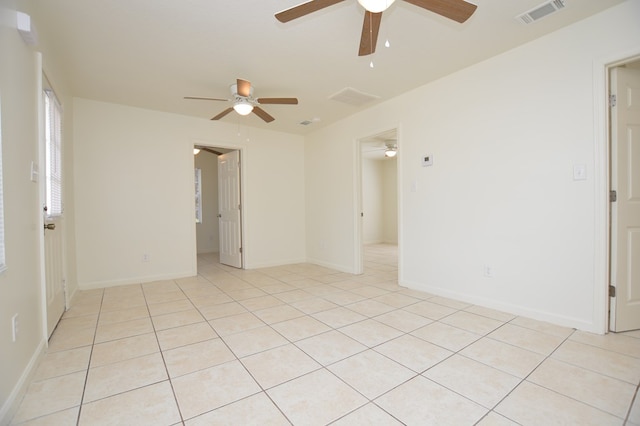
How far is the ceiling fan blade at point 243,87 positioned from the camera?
9.69 ft

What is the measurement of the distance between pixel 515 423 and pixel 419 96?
3325 mm

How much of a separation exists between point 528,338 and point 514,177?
1458 mm

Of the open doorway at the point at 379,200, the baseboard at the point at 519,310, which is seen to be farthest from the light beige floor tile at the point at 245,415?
the open doorway at the point at 379,200

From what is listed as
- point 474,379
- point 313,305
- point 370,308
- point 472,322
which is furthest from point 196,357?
point 472,322

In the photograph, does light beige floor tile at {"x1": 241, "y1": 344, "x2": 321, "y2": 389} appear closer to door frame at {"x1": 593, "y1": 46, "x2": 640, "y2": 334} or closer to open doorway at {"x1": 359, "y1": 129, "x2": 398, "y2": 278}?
door frame at {"x1": 593, "y1": 46, "x2": 640, "y2": 334}

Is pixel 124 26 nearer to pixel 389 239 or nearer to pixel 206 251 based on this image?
pixel 206 251

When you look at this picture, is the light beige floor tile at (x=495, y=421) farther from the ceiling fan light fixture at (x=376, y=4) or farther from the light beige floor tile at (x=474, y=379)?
the ceiling fan light fixture at (x=376, y=4)

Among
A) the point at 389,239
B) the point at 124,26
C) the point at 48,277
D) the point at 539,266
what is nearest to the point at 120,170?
the point at 48,277

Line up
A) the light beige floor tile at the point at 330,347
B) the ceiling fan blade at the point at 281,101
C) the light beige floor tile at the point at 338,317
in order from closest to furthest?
the light beige floor tile at the point at 330,347
the light beige floor tile at the point at 338,317
the ceiling fan blade at the point at 281,101

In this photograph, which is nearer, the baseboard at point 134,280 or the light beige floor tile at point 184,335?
the light beige floor tile at point 184,335

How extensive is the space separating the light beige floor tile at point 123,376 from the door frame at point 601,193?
131 inches

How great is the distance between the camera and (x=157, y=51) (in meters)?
2.64

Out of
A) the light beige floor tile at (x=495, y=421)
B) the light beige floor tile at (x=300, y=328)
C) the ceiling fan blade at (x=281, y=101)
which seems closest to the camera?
the light beige floor tile at (x=495, y=421)

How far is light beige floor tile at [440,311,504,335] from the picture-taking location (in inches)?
94.8
